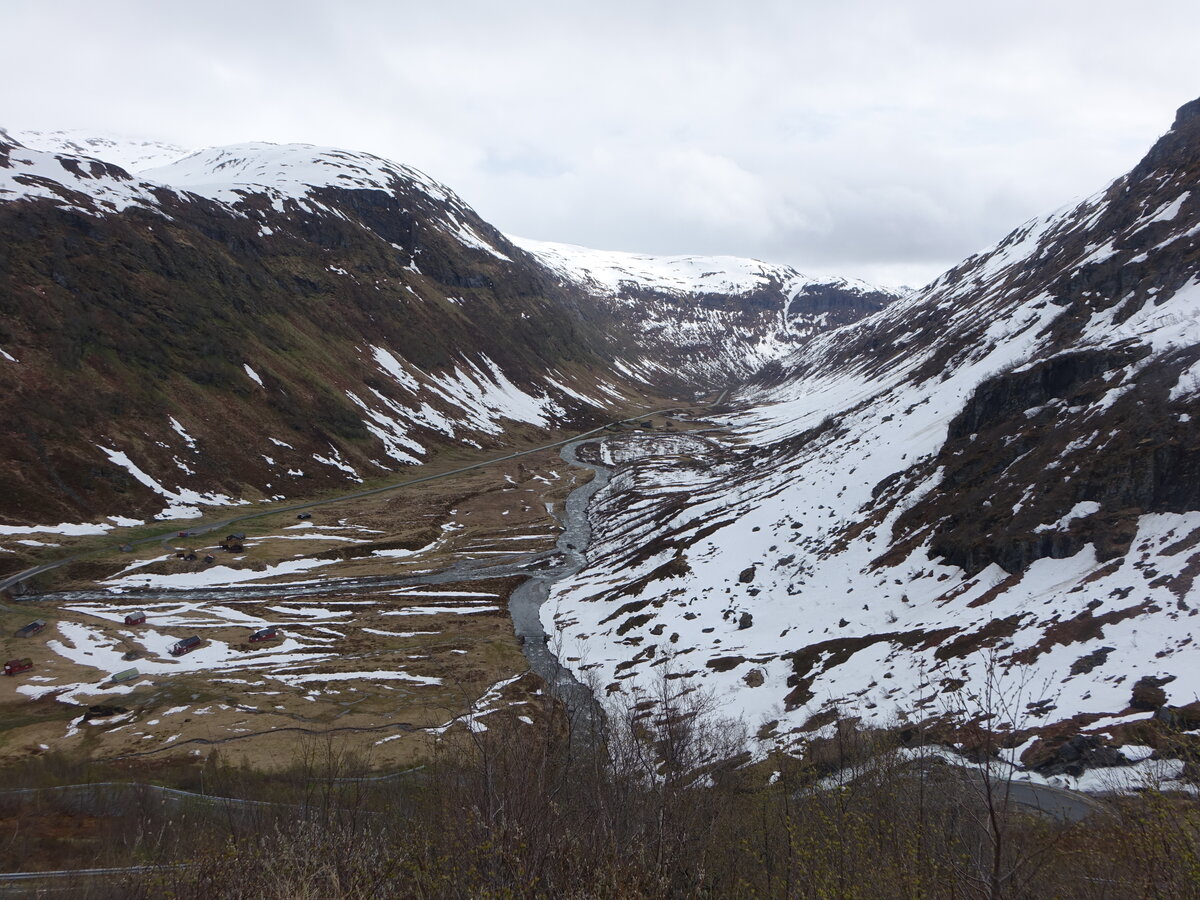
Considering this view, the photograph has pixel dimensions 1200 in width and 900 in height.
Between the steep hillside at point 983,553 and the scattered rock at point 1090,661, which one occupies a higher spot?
the steep hillside at point 983,553

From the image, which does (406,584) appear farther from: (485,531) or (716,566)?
(716,566)

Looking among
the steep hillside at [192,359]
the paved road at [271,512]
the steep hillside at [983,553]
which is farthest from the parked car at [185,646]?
the steep hillside at [192,359]

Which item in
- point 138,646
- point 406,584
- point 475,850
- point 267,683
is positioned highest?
point 406,584

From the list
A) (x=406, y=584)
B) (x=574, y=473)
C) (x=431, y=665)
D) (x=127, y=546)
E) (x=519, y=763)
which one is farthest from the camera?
(x=574, y=473)

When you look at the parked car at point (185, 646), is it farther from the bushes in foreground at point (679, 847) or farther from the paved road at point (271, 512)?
the bushes in foreground at point (679, 847)

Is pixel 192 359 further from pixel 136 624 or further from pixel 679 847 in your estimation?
pixel 679 847

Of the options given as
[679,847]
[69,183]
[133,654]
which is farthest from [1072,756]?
[69,183]

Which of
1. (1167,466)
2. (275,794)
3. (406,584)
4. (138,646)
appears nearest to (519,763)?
(275,794)
